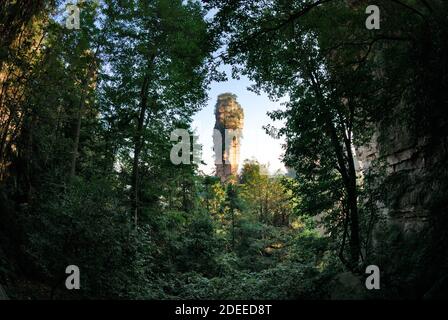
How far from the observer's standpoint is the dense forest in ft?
23.5

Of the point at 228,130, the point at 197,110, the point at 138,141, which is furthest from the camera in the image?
the point at 228,130

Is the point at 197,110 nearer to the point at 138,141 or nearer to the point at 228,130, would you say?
the point at 138,141

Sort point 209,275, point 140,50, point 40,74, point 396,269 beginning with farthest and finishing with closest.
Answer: point 209,275
point 140,50
point 40,74
point 396,269

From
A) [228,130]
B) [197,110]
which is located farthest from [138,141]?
[228,130]

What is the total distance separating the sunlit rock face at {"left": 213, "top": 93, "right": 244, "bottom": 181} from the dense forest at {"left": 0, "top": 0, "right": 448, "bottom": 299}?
52.8 meters

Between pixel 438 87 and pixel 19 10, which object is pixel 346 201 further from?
pixel 19 10

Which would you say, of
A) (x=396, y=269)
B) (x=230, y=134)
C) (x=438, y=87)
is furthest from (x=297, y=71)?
(x=230, y=134)

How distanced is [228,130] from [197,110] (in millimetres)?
57331

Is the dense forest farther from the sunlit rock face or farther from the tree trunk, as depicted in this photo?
the sunlit rock face

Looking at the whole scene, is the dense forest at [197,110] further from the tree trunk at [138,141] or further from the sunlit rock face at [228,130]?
the sunlit rock face at [228,130]

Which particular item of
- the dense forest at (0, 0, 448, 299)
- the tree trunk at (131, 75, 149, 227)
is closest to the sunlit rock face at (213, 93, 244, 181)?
the dense forest at (0, 0, 448, 299)

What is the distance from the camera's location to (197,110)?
15367 millimetres

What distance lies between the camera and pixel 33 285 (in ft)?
27.7
